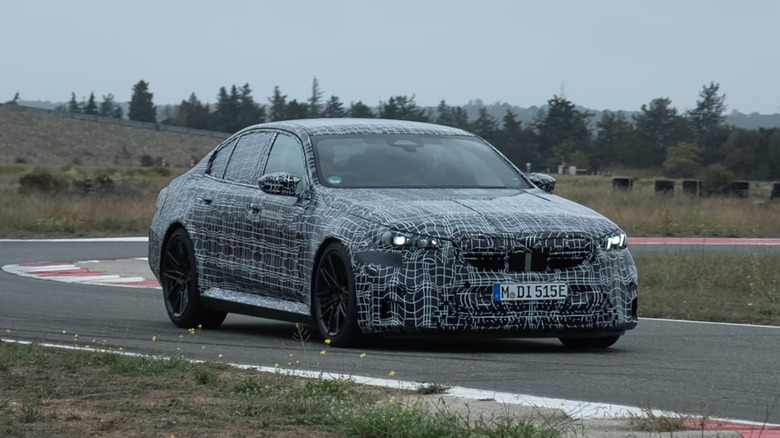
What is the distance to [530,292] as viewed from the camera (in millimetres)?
8805

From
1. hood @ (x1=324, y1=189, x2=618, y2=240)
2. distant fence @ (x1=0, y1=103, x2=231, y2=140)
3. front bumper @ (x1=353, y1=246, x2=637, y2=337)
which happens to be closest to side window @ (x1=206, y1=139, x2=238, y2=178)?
hood @ (x1=324, y1=189, x2=618, y2=240)

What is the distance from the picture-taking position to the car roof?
10422mm

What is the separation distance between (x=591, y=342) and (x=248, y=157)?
3.05m

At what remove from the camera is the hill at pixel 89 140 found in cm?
12325

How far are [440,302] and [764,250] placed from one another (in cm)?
1472

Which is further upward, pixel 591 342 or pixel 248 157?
pixel 248 157

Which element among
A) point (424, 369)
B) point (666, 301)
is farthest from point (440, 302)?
point (666, 301)

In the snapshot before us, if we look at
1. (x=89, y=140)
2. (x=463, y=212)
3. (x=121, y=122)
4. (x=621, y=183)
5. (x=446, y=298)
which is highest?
(x=463, y=212)

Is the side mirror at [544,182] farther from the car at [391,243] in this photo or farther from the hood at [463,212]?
the hood at [463,212]

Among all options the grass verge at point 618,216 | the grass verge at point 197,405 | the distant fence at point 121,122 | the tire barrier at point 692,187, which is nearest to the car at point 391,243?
the grass verge at point 197,405

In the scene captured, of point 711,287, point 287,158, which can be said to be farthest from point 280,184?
point 711,287

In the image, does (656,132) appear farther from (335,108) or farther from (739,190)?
(739,190)

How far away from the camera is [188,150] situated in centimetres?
12825

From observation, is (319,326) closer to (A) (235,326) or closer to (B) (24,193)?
(A) (235,326)
